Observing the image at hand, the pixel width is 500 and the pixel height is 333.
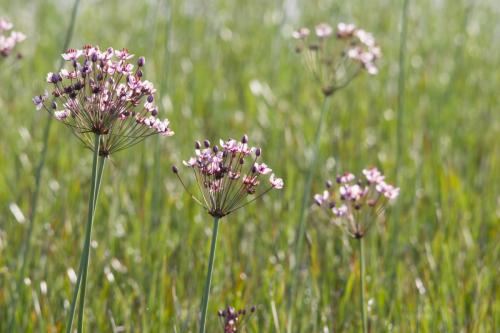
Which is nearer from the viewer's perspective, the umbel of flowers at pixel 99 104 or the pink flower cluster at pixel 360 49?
the umbel of flowers at pixel 99 104

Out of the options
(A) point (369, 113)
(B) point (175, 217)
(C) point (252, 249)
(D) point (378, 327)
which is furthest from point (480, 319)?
(A) point (369, 113)

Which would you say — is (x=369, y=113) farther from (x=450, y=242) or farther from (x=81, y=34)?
(x=81, y=34)

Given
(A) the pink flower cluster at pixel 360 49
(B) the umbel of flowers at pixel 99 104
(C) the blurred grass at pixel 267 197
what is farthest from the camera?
(A) the pink flower cluster at pixel 360 49

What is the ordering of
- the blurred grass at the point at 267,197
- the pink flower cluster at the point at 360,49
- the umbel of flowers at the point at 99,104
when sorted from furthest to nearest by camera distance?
1. the pink flower cluster at the point at 360,49
2. the blurred grass at the point at 267,197
3. the umbel of flowers at the point at 99,104

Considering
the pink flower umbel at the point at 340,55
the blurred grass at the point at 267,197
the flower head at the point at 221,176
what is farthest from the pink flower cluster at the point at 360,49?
the flower head at the point at 221,176

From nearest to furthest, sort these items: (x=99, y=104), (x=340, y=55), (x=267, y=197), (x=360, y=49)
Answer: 1. (x=99, y=104)
2. (x=340, y=55)
3. (x=360, y=49)
4. (x=267, y=197)

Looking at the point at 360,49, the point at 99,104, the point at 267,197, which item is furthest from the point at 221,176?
the point at 267,197

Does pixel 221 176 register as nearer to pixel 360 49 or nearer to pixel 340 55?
pixel 340 55

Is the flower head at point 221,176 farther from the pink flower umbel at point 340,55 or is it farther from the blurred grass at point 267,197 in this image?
the pink flower umbel at point 340,55
